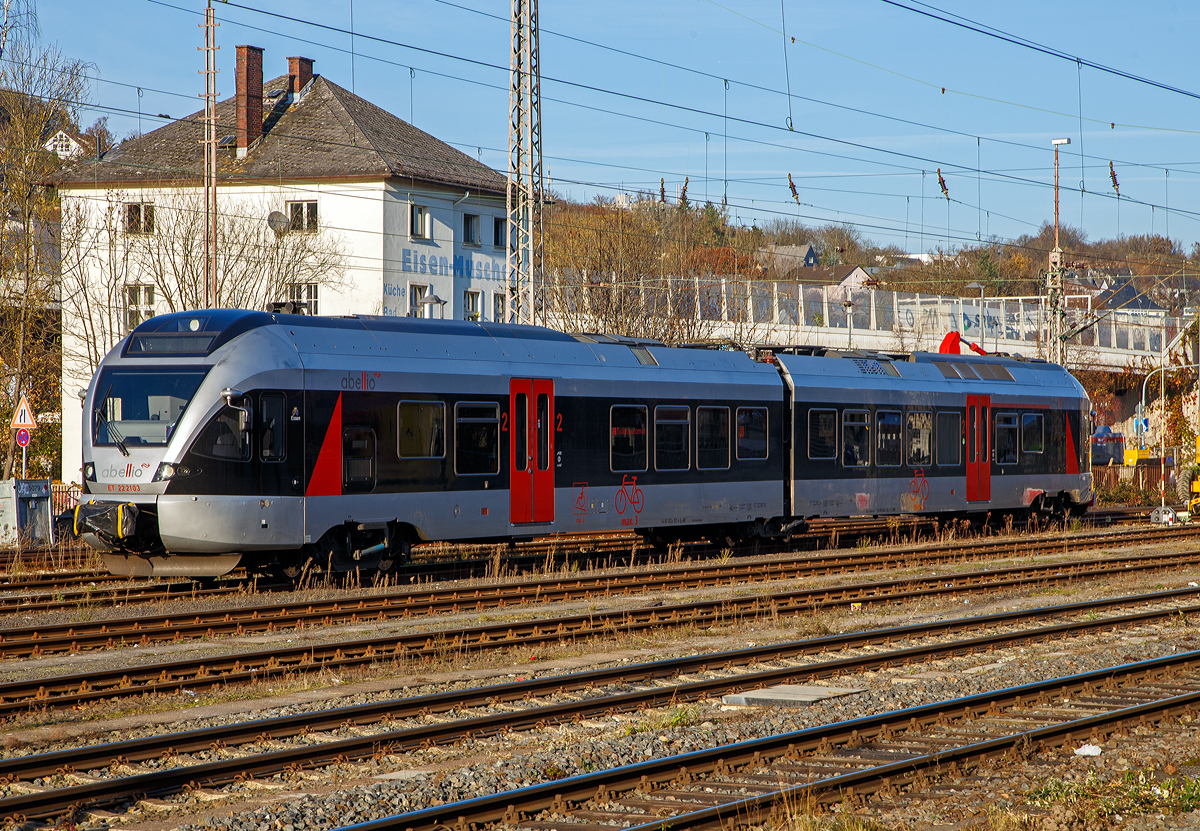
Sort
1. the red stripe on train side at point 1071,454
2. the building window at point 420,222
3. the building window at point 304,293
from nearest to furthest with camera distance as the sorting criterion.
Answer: the red stripe on train side at point 1071,454, the building window at point 304,293, the building window at point 420,222

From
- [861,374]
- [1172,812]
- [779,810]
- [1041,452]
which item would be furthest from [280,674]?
[1041,452]

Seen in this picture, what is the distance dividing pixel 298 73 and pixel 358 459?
112 ft

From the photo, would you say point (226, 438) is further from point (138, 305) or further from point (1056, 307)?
point (1056, 307)

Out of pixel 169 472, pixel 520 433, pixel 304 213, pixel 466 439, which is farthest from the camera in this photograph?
pixel 304 213

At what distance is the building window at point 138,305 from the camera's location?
35.7m

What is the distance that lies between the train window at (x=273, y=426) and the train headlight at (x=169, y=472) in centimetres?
89

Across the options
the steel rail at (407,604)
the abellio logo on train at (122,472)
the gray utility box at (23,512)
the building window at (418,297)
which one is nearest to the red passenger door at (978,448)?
the steel rail at (407,604)

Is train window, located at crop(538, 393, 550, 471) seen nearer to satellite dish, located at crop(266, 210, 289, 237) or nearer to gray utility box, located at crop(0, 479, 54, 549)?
gray utility box, located at crop(0, 479, 54, 549)

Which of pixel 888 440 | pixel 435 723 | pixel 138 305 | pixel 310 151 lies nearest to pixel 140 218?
pixel 138 305

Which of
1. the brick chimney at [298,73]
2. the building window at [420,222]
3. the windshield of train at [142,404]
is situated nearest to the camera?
the windshield of train at [142,404]

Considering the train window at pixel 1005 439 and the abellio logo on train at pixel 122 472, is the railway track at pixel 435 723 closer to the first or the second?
the abellio logo on train at pixel 122 472

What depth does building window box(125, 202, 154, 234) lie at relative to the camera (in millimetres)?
33562

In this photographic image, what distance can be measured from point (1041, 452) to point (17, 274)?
76.3 feet

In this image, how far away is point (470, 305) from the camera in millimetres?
45688
